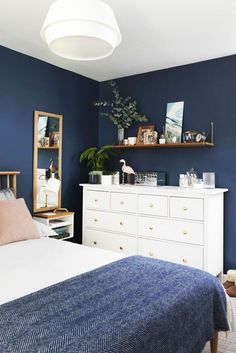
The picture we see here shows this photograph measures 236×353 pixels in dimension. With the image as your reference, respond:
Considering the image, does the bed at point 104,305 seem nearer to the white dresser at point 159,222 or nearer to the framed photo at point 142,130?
the white dresser at point 159,222

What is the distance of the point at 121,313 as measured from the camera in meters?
1.45

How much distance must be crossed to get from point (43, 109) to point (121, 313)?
2912 millimetres

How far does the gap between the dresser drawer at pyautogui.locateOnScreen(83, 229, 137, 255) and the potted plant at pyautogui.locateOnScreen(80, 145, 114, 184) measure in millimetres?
694

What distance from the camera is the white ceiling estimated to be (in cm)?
243

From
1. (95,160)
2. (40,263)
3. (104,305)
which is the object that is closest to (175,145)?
(95,160)

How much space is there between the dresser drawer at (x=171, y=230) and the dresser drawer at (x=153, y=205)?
0.08 m

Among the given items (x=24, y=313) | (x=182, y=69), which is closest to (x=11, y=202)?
(x=24, y=313)

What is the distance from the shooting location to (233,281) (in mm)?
3240

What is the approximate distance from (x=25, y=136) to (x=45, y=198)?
0.79m

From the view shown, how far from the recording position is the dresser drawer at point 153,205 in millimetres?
3314

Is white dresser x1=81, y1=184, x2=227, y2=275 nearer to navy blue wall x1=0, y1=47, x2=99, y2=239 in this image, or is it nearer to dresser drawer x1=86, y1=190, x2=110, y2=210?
dresser drawer x1=86, y1=190, x2=110, y2=210

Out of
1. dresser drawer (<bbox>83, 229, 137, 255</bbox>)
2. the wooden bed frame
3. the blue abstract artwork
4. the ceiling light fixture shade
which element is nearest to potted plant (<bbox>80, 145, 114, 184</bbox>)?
dresser drawer (<bbox>83, 229, 137, 255</bbox>)

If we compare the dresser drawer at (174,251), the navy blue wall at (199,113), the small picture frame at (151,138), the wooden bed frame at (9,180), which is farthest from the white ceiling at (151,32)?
the dresser drawer at (174,251)

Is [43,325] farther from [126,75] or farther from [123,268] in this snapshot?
[126,75]
